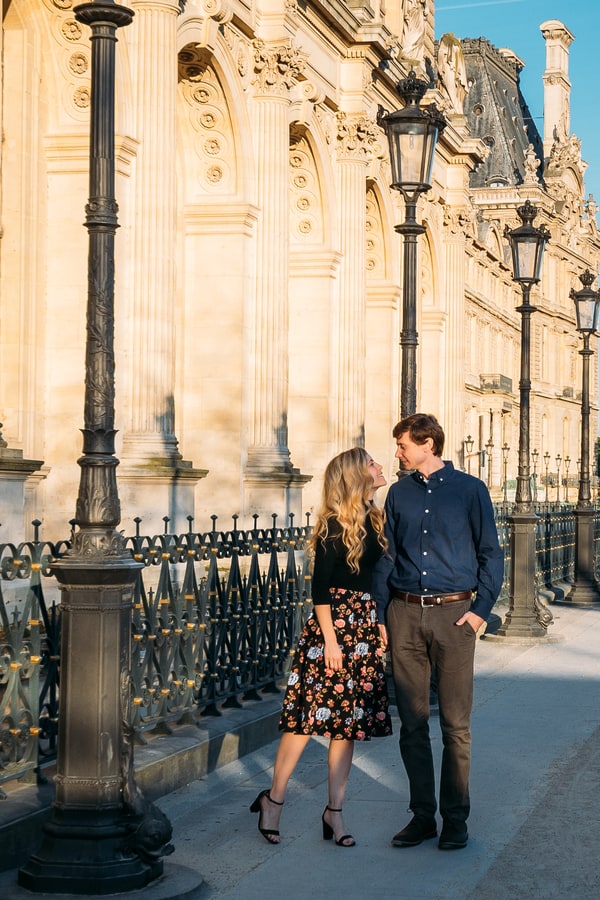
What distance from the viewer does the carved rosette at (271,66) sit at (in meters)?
24.3

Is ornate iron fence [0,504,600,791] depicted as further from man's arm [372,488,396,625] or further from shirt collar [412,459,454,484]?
shirt collar [412,459,454,484]

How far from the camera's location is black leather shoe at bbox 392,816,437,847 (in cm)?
744

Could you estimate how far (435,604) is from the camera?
7410 millimetres

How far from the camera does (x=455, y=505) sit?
7.50 meters

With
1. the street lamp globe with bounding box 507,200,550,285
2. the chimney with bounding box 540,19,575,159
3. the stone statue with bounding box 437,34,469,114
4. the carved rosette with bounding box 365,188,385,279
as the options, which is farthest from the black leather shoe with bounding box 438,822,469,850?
the chimney with bounding box 540,19,575,159

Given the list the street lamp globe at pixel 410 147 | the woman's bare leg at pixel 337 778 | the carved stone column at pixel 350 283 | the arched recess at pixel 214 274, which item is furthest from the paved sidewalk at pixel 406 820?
the carved stone column at pixel 350 283

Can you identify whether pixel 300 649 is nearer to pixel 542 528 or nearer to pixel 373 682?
pixel 373 682

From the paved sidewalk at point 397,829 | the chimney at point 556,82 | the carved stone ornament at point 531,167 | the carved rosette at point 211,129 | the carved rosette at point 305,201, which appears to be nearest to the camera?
the paved sidewalk at point 397,829

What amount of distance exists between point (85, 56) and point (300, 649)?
12644 mm

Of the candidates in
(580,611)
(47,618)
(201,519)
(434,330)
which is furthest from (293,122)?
(47,618)

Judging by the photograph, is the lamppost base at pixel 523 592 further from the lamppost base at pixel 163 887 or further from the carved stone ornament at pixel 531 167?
the carved stone ornament at pixel 531 167

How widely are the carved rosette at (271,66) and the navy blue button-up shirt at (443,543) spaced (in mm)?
17752

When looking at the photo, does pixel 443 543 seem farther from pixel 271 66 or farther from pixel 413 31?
pixel 413 31

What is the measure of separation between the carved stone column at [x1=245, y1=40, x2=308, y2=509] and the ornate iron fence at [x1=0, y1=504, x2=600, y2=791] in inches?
449
